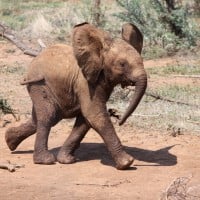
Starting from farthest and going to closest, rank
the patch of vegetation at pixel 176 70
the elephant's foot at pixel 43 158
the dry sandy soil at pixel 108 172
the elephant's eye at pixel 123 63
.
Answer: the patch of vegetation at pixel 176 70 → the elephant's foot at pixel 43 158 → the elephant's eye at pixel 123 63 → the dry sandy soil at pixel 108 172

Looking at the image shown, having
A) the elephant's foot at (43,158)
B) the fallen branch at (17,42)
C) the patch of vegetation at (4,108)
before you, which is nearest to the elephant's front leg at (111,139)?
the elephant's foot at (43,158)

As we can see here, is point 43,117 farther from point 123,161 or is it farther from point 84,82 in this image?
point 123,161

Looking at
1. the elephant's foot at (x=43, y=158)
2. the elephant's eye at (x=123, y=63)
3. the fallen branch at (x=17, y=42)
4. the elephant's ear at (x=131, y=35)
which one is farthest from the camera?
the fallen branch at (x=17, y=42)

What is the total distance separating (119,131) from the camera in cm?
958

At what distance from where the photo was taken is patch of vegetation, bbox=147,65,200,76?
1439 cm

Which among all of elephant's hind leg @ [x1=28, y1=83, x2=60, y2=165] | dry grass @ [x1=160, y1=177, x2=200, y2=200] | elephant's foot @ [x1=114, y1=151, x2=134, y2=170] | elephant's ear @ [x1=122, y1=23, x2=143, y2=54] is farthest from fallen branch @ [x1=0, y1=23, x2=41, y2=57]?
dry grass @ [x1=160, y1=177, x2=200, y2=200]

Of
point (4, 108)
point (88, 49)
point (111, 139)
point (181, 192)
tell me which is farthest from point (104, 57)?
point (4, 108)

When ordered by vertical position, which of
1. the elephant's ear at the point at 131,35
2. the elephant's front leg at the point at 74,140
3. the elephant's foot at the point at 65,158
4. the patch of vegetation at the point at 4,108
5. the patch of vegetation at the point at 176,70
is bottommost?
the patch of vegetation at the point at 176,70

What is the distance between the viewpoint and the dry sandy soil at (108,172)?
649 cm

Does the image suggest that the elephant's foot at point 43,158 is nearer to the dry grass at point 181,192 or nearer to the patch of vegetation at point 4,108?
the dry grass at point 181,192

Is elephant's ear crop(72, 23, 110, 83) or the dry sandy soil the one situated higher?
elephant's ear crop(72, 23, 110, 83)

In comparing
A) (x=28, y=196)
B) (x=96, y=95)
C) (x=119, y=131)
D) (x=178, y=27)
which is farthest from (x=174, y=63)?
(x=28, y=196)

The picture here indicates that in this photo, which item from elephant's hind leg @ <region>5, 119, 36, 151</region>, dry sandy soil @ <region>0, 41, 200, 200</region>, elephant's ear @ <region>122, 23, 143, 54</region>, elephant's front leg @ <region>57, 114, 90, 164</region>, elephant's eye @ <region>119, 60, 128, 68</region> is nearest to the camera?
dry sandy soil @ <region>0, 41, 200, 200</region>

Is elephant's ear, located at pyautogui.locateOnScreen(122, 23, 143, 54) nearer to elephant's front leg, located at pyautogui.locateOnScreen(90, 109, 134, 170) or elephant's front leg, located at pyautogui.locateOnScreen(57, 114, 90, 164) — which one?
elephant's front leg, located at pyautogui.locateOnScreen(90, 109, 134, 170)
